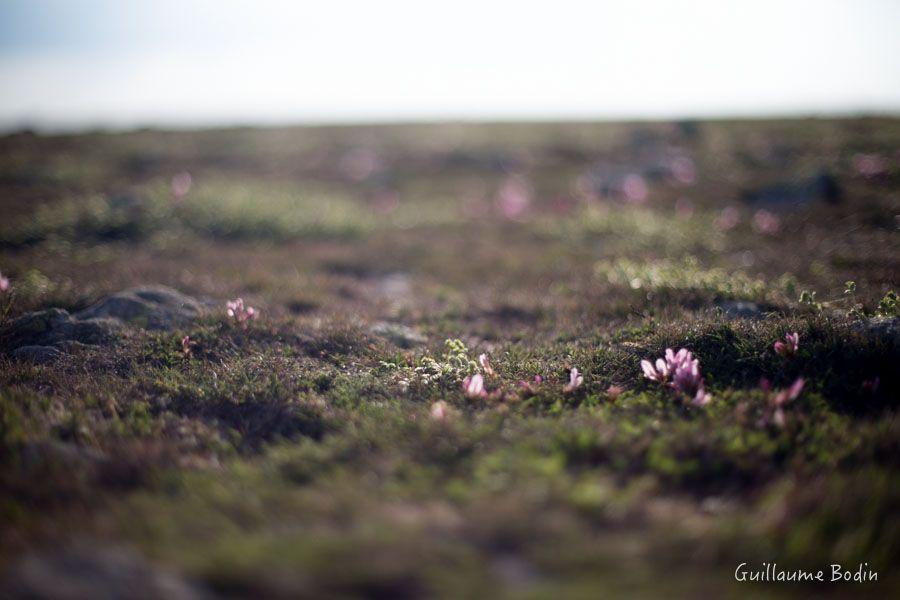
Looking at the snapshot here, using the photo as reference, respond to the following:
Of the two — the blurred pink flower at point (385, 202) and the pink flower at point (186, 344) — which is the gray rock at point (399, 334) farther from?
the blurred pink flower at point (385, 202)

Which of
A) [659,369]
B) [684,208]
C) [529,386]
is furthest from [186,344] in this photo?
[684,208]

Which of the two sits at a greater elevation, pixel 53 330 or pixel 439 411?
pixel 53 330

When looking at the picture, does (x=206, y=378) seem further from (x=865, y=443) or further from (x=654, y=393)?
(x=865, y=443)

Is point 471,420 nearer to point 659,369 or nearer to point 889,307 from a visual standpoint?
point 659,369

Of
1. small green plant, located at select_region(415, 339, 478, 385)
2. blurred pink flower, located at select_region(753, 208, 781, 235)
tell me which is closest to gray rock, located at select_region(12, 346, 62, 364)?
small green plant, located at select_region(415, 339, 478, 385)

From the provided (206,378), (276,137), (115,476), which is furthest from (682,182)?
(276,137)

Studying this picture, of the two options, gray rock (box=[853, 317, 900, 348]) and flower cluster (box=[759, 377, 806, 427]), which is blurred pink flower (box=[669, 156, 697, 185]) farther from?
flower cluster (box=[759, 377, 806, 427])
